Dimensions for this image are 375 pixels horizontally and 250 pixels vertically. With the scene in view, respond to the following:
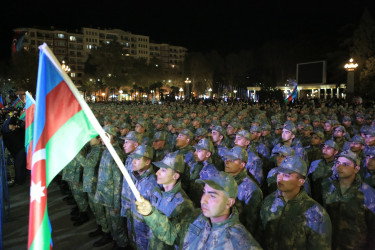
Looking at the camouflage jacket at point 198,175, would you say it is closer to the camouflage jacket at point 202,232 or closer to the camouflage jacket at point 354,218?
the camouflage jacket at point 202,232

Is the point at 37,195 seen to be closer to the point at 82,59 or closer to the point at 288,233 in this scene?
the point at 288,233

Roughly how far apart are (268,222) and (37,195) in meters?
2.53

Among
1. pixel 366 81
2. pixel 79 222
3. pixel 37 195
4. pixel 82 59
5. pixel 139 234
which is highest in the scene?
pixel 82 59

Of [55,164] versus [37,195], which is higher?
[55,164]

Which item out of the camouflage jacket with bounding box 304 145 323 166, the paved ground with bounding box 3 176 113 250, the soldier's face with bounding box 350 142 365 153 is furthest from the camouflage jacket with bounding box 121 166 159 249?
the camouflage jacket with bounding box 304 145 323 166

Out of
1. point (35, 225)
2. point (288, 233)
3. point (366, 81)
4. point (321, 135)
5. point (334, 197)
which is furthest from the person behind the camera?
point (366, 81)

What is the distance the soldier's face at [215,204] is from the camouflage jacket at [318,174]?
11.1 feet

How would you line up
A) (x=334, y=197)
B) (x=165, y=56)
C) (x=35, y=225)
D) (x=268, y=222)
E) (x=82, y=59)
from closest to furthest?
(x=35, y=225) → (x=268, y=222) → (x=334, y=197) → (x=82, y=59) → (x=165, y=56)

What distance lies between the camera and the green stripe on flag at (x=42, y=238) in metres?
2.37

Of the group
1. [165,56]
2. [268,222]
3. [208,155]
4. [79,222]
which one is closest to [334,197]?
[268,222]

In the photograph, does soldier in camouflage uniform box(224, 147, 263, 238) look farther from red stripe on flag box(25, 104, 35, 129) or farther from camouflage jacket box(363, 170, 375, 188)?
red stripe on flag box(25, 104, 35, 129)

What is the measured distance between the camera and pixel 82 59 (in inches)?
4395

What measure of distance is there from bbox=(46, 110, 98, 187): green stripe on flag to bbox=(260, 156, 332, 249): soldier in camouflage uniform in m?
2.22

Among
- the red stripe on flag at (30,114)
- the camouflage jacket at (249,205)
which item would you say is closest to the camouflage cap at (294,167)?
the camouflage jacket at (249,205)
